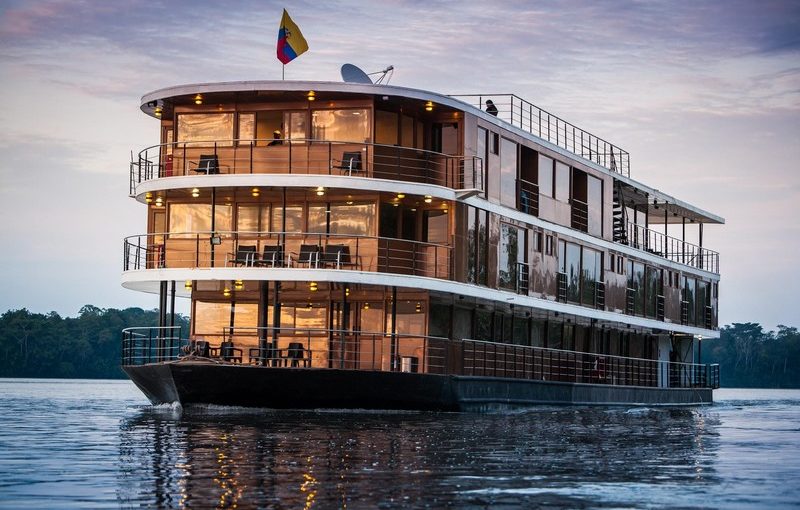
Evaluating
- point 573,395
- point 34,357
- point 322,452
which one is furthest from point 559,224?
point 34,357

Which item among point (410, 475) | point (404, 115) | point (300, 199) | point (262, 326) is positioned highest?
point (404, 115)

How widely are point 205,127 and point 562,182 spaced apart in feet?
36.0

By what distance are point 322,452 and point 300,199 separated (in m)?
14.5

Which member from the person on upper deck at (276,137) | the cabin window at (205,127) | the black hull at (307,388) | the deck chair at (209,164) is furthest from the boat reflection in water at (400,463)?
the cabin window at (205,127)

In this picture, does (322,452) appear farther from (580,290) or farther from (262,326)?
(580,290)

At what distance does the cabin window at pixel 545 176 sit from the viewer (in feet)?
113

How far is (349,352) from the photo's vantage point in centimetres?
2900

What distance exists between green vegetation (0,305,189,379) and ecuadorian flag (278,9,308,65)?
246 feet

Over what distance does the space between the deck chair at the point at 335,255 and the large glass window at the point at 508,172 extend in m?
5.52

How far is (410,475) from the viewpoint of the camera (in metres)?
12.8

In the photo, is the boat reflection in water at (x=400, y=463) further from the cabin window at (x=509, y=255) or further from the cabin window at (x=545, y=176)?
the cabin window at (x=545, y=176)

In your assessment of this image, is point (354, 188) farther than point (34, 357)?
No

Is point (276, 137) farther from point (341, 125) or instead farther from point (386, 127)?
point (386, 127)

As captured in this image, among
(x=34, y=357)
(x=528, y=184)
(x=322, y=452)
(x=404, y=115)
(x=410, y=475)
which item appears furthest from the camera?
(x=34, y=357)
